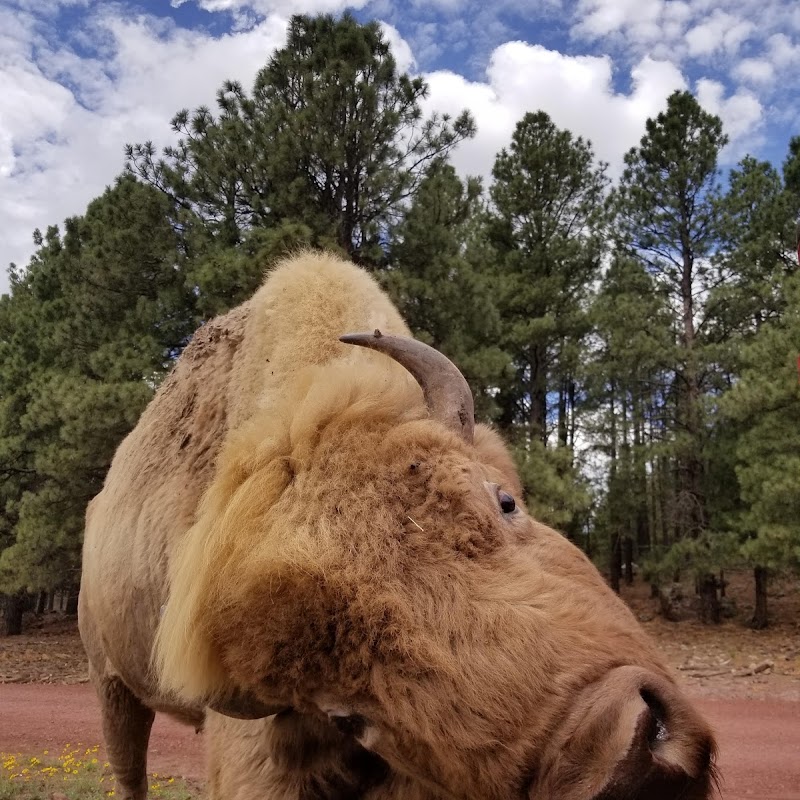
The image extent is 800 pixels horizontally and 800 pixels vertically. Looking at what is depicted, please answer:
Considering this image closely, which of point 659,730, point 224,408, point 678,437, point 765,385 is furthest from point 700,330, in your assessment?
point 659,730

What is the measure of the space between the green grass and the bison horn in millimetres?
5519

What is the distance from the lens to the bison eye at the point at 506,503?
180cm

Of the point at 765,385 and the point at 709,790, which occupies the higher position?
the point at 765,385

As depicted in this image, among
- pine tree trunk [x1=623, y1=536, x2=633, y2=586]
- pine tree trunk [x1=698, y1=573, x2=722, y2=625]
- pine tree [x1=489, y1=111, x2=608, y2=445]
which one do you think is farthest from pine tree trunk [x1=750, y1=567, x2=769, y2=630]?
pine tree trunk [x1=623, y1=536, x2=633, y2=586]

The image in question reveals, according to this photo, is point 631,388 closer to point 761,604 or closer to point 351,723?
point 761,604

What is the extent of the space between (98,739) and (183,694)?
30.3 ft

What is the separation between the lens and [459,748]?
1.40m

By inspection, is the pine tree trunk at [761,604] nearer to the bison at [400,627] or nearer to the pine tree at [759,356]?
the pine tree at [759,356]

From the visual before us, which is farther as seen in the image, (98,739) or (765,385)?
(765,385)

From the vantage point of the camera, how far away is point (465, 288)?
43.2 ft

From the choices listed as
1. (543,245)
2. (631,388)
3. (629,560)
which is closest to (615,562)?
(629,560)

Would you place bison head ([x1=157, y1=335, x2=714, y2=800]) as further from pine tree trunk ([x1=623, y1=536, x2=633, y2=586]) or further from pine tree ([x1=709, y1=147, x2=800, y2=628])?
pine tree trunk ([x1=623, y1=536, x2=633, y2=586])

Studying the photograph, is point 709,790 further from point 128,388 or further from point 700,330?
point 700,330

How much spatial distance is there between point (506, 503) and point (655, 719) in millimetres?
624
